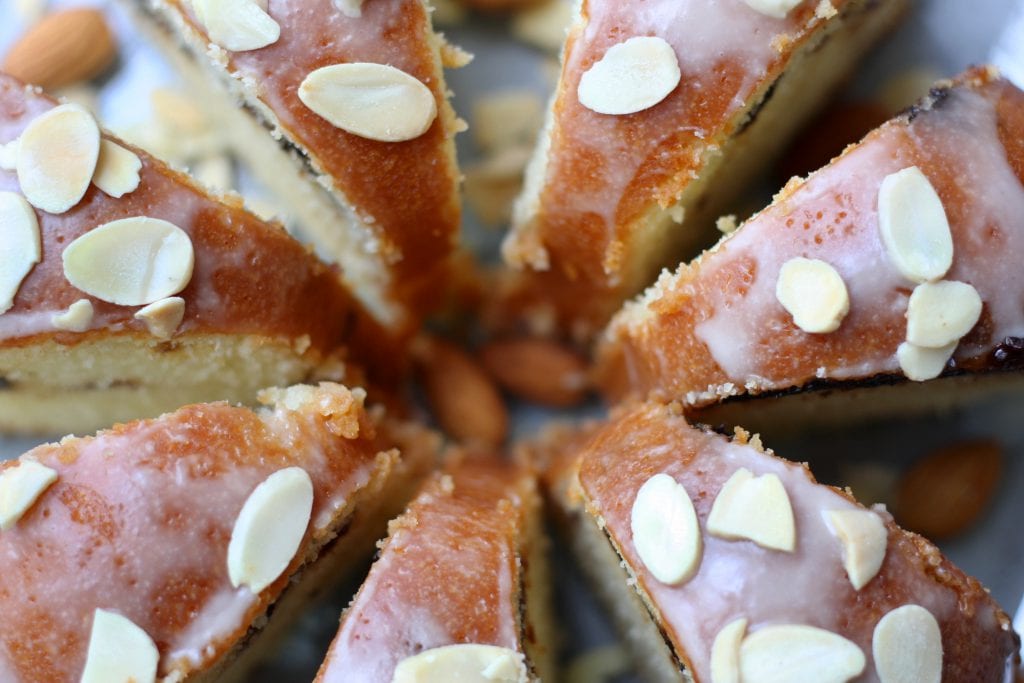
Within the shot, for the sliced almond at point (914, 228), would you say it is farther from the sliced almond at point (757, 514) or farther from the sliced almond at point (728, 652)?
the sliced almond at point (728, 652)

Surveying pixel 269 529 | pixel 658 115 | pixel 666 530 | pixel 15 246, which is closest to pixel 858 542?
pixel 666 530

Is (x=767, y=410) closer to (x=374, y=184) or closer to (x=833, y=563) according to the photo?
(x=833, y=563)

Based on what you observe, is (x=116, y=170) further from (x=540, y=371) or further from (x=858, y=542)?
(x=858, y=542)

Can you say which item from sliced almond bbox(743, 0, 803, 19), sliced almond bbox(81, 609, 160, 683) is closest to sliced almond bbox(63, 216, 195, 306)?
sliced almond bbox(81, 609, 160, 683)

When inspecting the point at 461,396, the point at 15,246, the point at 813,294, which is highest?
the point at 813,294

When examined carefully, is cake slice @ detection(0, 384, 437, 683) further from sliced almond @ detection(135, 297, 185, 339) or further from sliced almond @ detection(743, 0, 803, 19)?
sliced almond @ detection(743, 0, 803, 19)

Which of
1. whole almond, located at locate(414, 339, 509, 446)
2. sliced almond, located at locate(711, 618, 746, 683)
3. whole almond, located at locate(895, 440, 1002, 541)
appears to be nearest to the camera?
sliced almond, located at locate(711, 618, 746, 683)
